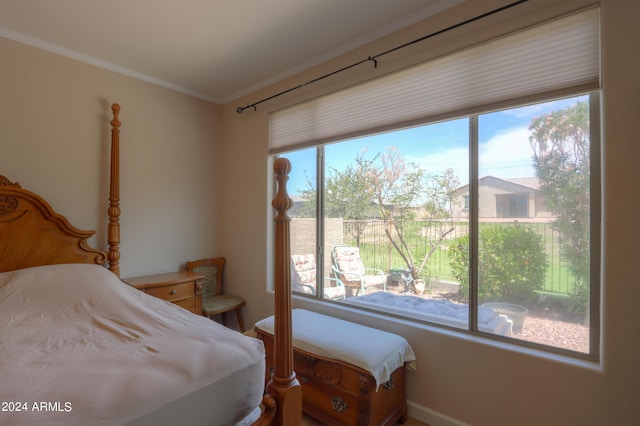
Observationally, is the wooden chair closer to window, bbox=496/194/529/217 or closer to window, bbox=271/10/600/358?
window, bbox=271/10/600/358

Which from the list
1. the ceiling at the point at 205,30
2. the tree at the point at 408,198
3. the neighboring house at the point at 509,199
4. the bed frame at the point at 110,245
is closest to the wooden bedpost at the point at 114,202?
the bed frame at the point at 110,245

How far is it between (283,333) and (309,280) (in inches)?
62.7

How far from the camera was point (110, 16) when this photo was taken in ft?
6.34

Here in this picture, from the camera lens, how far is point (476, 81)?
5.55 ft

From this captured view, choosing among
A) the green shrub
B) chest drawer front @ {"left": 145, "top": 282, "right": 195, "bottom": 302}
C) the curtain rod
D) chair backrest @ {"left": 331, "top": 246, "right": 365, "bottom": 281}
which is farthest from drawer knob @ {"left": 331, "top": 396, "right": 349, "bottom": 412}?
the curtain rod

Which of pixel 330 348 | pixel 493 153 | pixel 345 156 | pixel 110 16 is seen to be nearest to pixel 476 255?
pixel 493 153

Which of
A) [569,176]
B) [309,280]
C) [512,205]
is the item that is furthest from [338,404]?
[569,176]

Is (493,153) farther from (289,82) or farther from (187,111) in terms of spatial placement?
(187,111)

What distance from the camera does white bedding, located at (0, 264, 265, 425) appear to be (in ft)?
2.40

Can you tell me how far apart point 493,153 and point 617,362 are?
1.15 m

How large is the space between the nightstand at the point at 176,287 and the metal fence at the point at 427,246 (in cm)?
147

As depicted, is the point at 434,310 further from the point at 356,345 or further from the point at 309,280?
the point at 309,280

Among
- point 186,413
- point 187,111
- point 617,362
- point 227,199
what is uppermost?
point 187,111

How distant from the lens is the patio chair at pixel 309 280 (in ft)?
8.10
